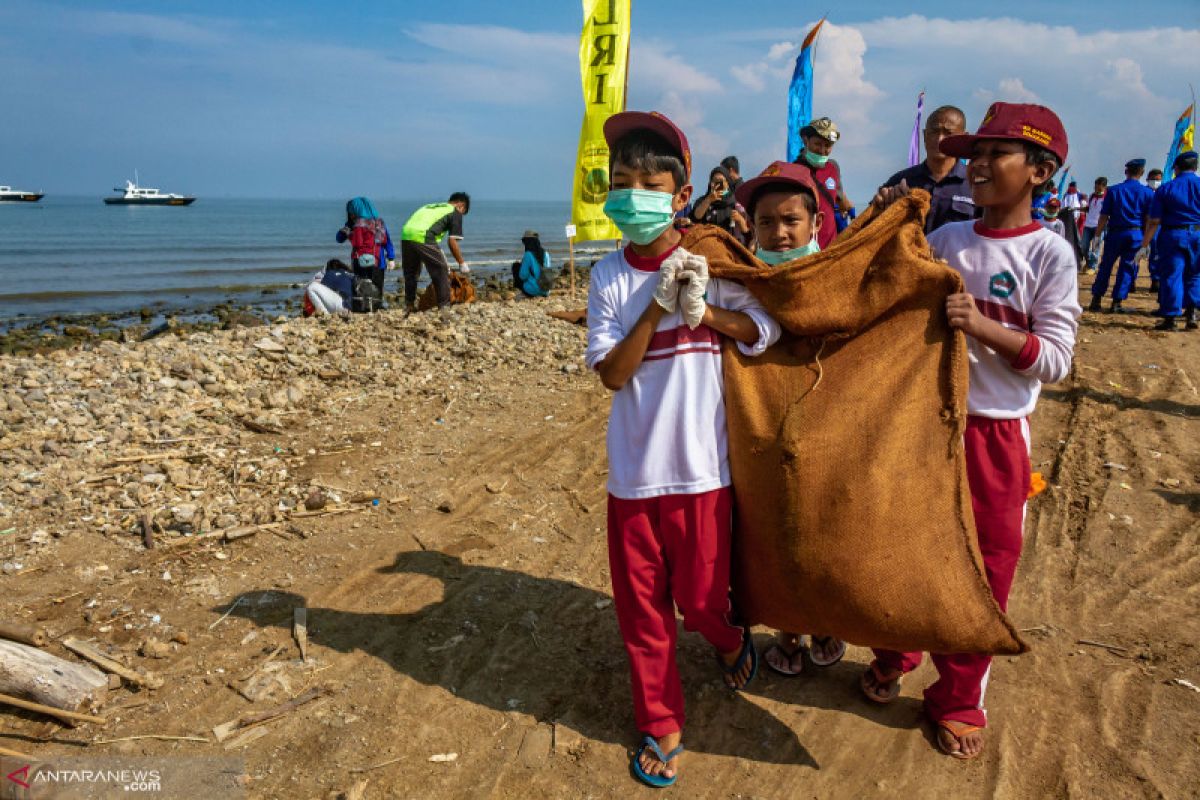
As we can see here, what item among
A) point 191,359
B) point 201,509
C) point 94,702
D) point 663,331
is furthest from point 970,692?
point 191,359

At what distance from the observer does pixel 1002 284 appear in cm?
250

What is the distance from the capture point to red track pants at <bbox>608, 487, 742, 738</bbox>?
253 centimetres

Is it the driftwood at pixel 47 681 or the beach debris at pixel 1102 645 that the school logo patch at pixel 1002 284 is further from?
the driftwood at pixel 47 681

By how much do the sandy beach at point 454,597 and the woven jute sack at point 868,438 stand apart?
732mm

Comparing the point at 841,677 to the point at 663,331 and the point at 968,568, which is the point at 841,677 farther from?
the point at 663,331

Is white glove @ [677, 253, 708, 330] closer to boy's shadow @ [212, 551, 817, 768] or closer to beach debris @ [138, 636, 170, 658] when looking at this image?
boy's shadow @ [212, 551, 817, 768]

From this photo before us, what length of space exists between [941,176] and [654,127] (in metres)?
2.91

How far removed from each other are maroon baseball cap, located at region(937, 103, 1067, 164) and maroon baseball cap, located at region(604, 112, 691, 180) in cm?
81

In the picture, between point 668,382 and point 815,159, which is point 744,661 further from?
point 815,159

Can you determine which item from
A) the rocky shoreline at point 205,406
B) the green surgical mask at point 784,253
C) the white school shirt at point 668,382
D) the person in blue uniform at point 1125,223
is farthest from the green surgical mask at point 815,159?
the person in blue uniform at point 1125,223

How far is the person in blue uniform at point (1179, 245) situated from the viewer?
9.74m

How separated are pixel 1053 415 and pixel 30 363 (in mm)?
9054

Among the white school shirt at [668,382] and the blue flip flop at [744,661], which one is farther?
the blue flip flop at [744,661]

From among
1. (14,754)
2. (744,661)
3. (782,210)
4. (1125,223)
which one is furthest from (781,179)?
(1125,223)
